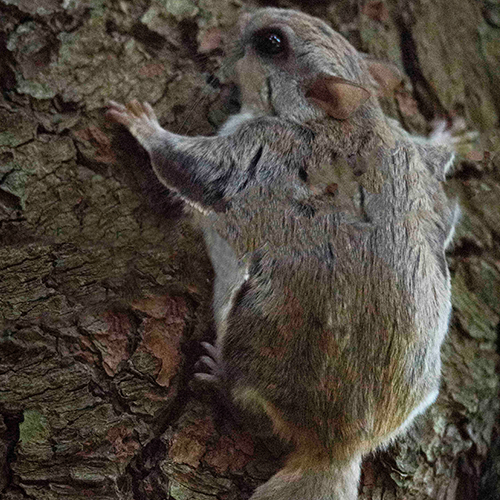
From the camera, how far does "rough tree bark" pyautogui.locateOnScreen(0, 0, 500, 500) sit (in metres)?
2.53

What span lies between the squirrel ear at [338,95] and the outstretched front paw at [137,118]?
808 mm

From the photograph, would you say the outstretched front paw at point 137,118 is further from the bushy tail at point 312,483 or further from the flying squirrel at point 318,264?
the bushy tail at point 312,483

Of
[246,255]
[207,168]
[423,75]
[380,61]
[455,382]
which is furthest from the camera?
[423,75]

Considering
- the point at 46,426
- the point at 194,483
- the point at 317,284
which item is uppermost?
the point at 317,284

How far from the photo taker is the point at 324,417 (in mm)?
2645

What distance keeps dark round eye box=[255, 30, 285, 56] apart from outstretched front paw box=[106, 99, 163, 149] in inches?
31.1

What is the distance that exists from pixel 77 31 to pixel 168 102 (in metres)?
0.53

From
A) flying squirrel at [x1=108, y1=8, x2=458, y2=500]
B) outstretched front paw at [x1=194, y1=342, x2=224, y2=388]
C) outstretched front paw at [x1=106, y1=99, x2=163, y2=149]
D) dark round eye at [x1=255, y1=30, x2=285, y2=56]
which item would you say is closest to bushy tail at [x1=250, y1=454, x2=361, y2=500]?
flying squirrel at [x1=108, y1=8, x2=458, y2=500]

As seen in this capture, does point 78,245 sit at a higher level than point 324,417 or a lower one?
higher

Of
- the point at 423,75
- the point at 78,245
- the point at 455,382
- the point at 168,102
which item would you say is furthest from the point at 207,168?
the point at 423,75

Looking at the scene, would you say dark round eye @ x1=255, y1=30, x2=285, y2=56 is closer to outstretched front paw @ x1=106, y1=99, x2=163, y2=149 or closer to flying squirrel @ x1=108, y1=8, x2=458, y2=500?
flying squirrel @ x1=108, y1=8, x2=458, y2=500

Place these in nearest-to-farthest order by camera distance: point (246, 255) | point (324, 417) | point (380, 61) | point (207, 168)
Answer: point (324, 417) < point (246, 255) < point (207, 168) < point (380, 61)

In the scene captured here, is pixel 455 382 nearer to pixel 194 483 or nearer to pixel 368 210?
pixel 368 210

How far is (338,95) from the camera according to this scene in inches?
124
